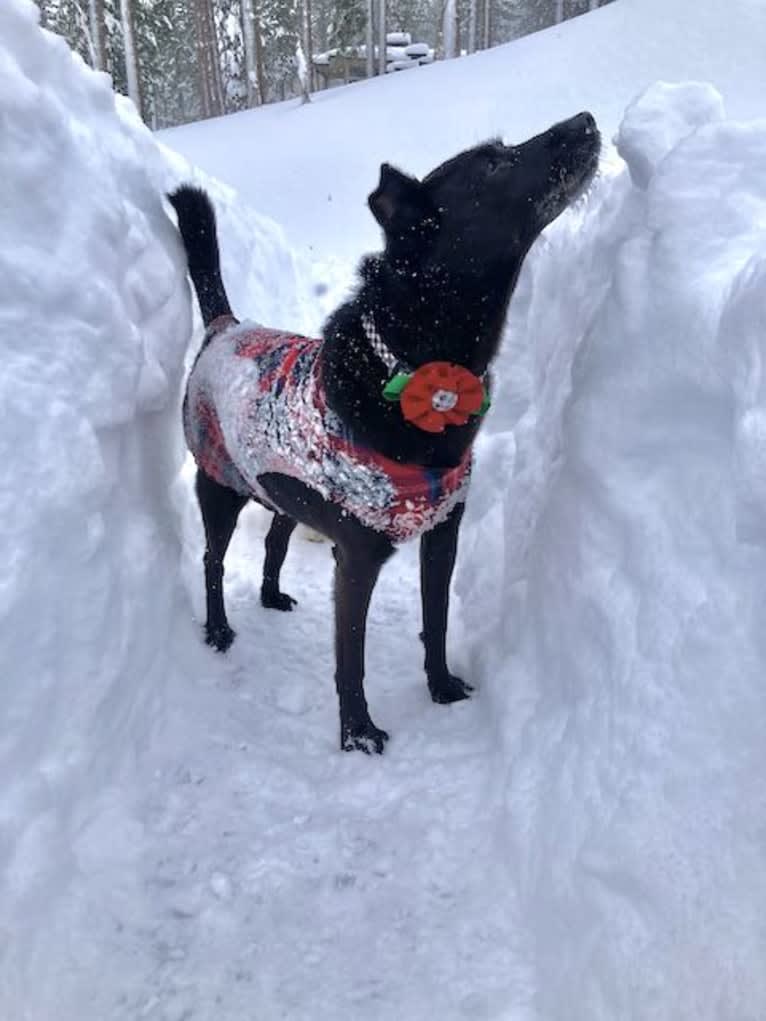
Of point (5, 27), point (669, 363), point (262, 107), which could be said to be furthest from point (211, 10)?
point (669, 363)

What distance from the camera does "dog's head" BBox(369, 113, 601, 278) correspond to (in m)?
2.17

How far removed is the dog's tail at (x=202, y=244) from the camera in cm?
297

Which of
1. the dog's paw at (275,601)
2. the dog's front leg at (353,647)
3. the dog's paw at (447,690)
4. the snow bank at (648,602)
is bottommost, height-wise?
the dog's paw at (275,601)

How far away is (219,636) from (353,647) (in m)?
0.65

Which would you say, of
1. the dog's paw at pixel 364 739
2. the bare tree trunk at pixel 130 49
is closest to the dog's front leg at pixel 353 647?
the dog's paw at pixel 364 739

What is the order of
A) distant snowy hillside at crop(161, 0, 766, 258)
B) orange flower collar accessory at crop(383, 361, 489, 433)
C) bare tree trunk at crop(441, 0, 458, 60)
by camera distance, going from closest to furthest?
orange flower collar accessory at crop(383, 361, 489, 433), distant snowy hillside at crop(161, 0, 766, 258), bare tree trunk at crop(441, 0, 458, 60)

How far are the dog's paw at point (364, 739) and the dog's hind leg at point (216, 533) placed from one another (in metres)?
0.66

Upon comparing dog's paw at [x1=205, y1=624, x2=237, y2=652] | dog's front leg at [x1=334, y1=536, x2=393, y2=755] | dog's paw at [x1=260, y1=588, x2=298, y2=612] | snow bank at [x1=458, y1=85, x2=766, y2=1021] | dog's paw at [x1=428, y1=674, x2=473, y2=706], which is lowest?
dog's paw at [x1=260, y1=588, x2=298, y2=612]

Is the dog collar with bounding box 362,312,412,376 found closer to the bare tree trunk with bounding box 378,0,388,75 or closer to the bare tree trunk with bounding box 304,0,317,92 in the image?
the bare tree trunk with bounding box 378,0,388,75

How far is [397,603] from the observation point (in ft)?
10.6

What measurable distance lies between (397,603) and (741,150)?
6.27ft

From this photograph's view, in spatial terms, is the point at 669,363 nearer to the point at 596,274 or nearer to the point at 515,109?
the point at 596,274

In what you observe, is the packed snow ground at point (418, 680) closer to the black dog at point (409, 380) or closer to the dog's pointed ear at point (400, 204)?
the black dog at point (409, 380)

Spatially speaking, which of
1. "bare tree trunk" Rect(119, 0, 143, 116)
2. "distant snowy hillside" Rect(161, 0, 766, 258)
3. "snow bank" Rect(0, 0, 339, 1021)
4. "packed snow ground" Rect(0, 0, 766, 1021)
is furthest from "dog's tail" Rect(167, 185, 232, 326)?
"bare tree trunk" Rect(119, 0, 143, 116)
